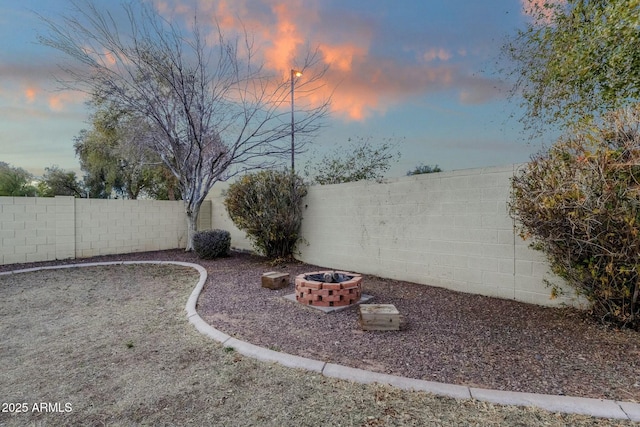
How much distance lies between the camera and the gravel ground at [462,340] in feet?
7.46

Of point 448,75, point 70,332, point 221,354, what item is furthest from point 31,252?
point 448,75

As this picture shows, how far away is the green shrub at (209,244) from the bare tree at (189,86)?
47.2 inches

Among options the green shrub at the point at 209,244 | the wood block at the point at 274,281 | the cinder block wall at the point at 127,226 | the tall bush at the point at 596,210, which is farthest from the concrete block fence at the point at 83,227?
the tall bush at the point at 596,210

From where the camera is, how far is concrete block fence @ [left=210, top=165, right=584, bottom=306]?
4.23 m

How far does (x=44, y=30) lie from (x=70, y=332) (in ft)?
21.9

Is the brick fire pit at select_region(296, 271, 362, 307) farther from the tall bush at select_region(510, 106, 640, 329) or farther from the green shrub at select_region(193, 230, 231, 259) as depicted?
the green shrub at select_region(193, 230, 231, 259)

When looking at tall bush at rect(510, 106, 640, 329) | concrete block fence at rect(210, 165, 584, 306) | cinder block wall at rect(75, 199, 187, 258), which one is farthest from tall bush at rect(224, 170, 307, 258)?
tall bush at rect(510, 106, 640, 329)

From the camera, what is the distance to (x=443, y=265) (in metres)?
4.95

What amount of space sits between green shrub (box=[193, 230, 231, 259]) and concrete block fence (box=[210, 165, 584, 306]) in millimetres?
2546

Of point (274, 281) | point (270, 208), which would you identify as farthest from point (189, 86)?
point (274, 281)

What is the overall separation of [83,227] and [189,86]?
14.7ft

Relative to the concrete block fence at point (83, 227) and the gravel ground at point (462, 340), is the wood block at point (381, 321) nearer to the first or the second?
the gravel ground at point (462, 340)

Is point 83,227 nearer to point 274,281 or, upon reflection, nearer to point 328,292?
point 274,281

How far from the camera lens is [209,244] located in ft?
25.5
